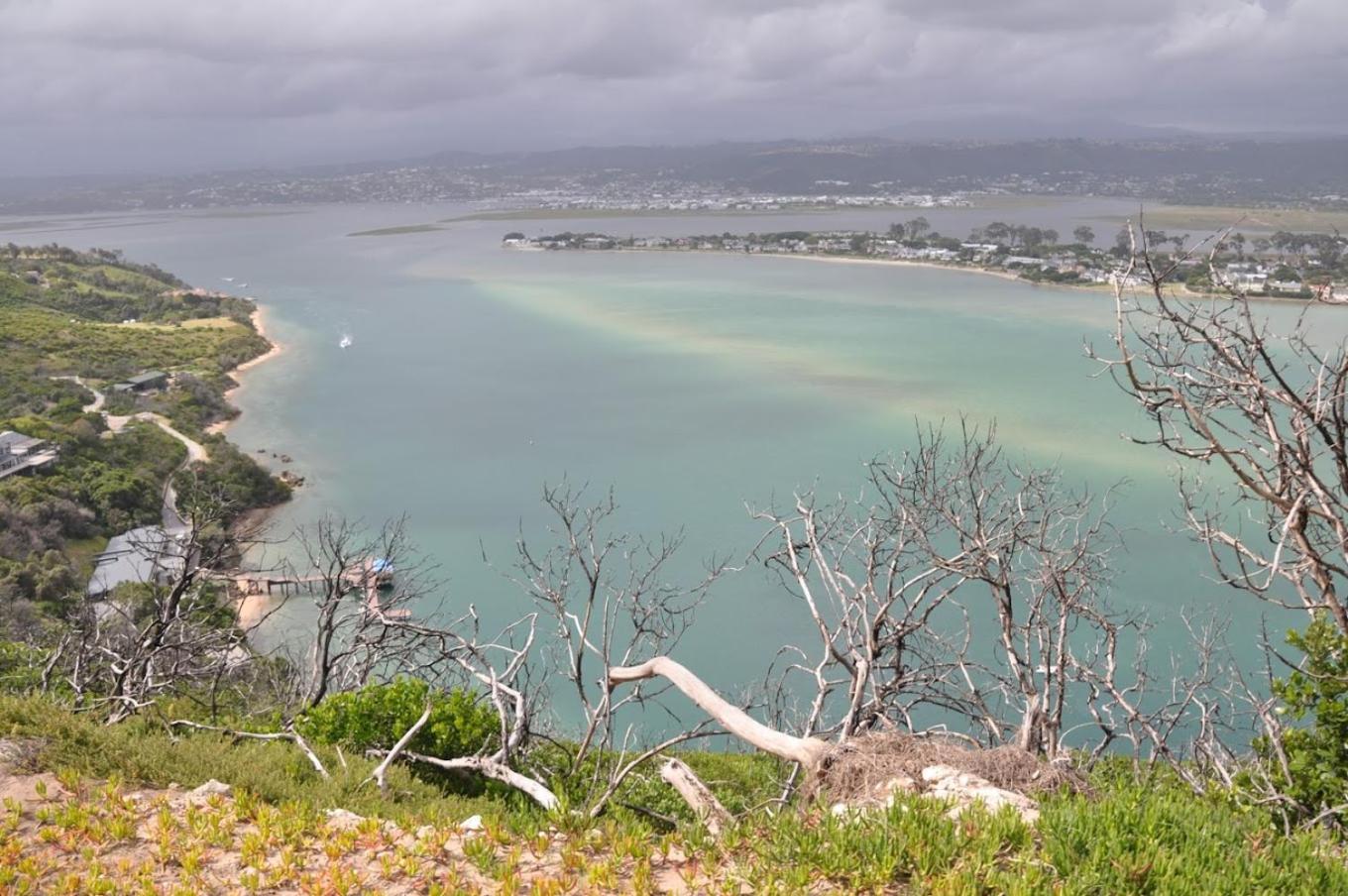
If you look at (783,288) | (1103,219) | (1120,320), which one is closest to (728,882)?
(1120,320)

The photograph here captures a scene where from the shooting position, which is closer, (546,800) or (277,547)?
(546,800)

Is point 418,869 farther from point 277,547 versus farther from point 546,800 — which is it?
point 277,547

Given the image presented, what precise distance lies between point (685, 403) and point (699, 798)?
21.8 meters

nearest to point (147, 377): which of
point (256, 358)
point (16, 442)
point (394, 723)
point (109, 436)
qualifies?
point (256, 358)

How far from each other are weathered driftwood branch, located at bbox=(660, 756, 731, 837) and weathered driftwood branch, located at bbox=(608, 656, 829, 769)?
27cm

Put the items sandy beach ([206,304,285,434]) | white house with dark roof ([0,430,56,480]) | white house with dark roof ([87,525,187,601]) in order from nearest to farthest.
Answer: white house with dark roof ([87,525,187,601])
white house with dark roof ([0,430,56,480])
sandy beach ([206,304,285,434])

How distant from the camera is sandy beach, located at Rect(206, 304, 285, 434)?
2562cm

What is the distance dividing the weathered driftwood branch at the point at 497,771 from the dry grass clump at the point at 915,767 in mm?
1075

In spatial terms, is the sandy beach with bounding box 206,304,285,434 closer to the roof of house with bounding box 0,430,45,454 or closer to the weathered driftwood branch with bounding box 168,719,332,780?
the roof of house with bounding box 0,430,45,454

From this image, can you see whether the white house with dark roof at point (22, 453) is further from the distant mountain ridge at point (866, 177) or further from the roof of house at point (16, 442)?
the distant mountain ridge at point (866, 177)

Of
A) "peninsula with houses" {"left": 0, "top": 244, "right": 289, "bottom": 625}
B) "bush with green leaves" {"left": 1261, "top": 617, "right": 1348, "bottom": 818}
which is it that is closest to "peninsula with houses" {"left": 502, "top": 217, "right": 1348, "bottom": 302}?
"peninsula with houses" {"left": 0, "top": 244, "right": 289, "bottom": 625}

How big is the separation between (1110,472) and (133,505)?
1846 cm

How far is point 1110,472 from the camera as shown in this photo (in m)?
18.8

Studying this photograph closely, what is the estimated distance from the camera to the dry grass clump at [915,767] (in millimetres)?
3729
